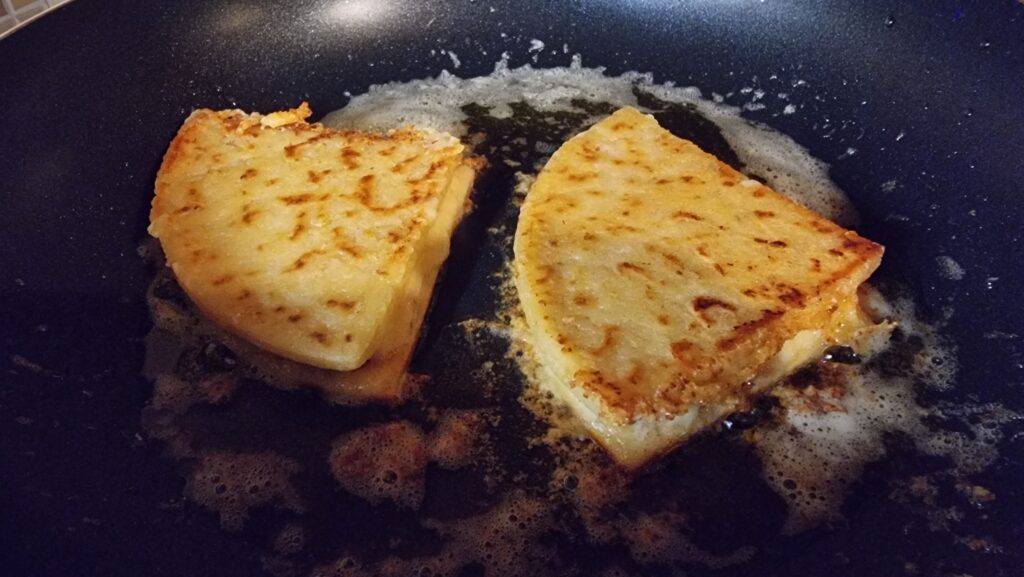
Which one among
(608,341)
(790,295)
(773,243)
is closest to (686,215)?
Answer: (773,243)

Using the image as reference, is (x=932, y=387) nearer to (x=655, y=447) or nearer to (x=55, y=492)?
(x=655, y=447)

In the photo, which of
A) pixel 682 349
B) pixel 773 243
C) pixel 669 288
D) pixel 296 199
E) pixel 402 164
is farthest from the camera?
pixel 402 164

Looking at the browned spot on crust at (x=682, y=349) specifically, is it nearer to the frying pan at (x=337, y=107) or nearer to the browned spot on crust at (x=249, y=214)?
the frying pan at (x=337, y=107)

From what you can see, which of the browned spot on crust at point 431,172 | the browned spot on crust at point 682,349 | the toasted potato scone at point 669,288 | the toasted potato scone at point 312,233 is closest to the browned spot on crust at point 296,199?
the toasted potato scone at point 312,233

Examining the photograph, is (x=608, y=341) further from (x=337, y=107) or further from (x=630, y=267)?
(x=337, y=107)

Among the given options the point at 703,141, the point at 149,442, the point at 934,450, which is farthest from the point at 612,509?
the point at 703,141

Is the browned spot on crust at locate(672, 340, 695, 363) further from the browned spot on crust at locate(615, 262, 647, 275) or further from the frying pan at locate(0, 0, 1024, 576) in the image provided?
the frying pan at locate(0, 0, 1024, 576)
